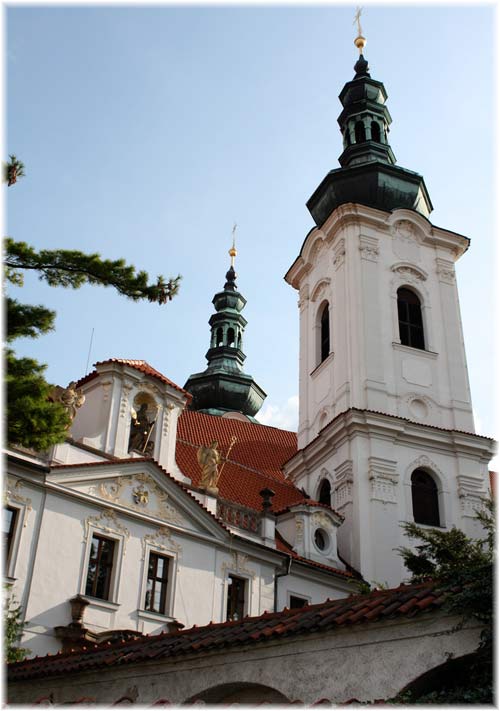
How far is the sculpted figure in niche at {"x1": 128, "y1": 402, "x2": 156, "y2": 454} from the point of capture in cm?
1980

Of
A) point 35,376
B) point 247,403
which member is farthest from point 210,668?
point 247,403

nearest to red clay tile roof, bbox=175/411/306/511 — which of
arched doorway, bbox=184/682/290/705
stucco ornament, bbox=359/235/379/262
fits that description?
stucco ornament, bbox=359/235/379/262

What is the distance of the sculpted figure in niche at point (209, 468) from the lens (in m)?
19.7

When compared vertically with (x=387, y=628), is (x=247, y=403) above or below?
above

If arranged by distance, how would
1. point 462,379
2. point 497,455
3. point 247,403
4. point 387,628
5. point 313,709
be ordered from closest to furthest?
point 313,709
point 387,628
point 497,455
point 462,379
point 247,403

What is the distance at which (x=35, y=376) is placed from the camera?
10258 millimetres

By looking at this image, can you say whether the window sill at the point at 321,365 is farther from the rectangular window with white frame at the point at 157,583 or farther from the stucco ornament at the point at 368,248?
the rectangular window with white frame at the point at 157,583

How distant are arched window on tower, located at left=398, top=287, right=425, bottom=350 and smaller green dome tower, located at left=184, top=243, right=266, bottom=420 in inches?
592

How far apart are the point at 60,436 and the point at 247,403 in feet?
107

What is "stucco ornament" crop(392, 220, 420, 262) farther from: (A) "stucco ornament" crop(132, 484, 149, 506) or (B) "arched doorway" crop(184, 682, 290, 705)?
(B) "arched doorway" crop(184, 682, 290, 705)

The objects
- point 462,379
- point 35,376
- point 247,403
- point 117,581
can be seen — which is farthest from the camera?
point 247,403

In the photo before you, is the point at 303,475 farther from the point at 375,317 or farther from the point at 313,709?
the point at 313,709

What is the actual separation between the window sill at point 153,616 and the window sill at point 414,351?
13.4m

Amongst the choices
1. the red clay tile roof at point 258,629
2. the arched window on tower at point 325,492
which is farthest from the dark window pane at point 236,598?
the red clay tile roof at point 258,629
